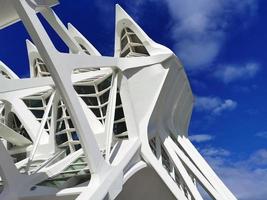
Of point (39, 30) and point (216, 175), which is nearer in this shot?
point (39, 30)

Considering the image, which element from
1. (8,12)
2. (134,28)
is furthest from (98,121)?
(8,12)

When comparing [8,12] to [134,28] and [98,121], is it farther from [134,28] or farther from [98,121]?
[134,28]

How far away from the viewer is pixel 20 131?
30.6m

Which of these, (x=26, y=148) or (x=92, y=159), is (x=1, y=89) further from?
(x=26, y=148)

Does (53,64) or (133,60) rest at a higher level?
(133,60)

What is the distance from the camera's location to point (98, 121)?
25.7 m

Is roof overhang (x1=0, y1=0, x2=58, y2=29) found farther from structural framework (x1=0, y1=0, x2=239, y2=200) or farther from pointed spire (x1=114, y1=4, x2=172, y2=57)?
pointed spire (x1=114, y1=4, x2=172, y2=57)

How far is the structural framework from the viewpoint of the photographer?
13.8 metres

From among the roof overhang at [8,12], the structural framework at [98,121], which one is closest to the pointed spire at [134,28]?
the structural framework at [98,121]

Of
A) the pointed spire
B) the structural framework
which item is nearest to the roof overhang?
the structural framework

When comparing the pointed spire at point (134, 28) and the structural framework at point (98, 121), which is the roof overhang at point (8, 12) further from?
the pointed spire at point (134, 28)

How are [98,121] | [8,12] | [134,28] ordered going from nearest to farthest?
1. [8,12]
2. [98,121]
3. [134,28]

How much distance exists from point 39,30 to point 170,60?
1467 centimetres

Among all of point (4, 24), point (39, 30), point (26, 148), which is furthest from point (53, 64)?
point (26, 148)
